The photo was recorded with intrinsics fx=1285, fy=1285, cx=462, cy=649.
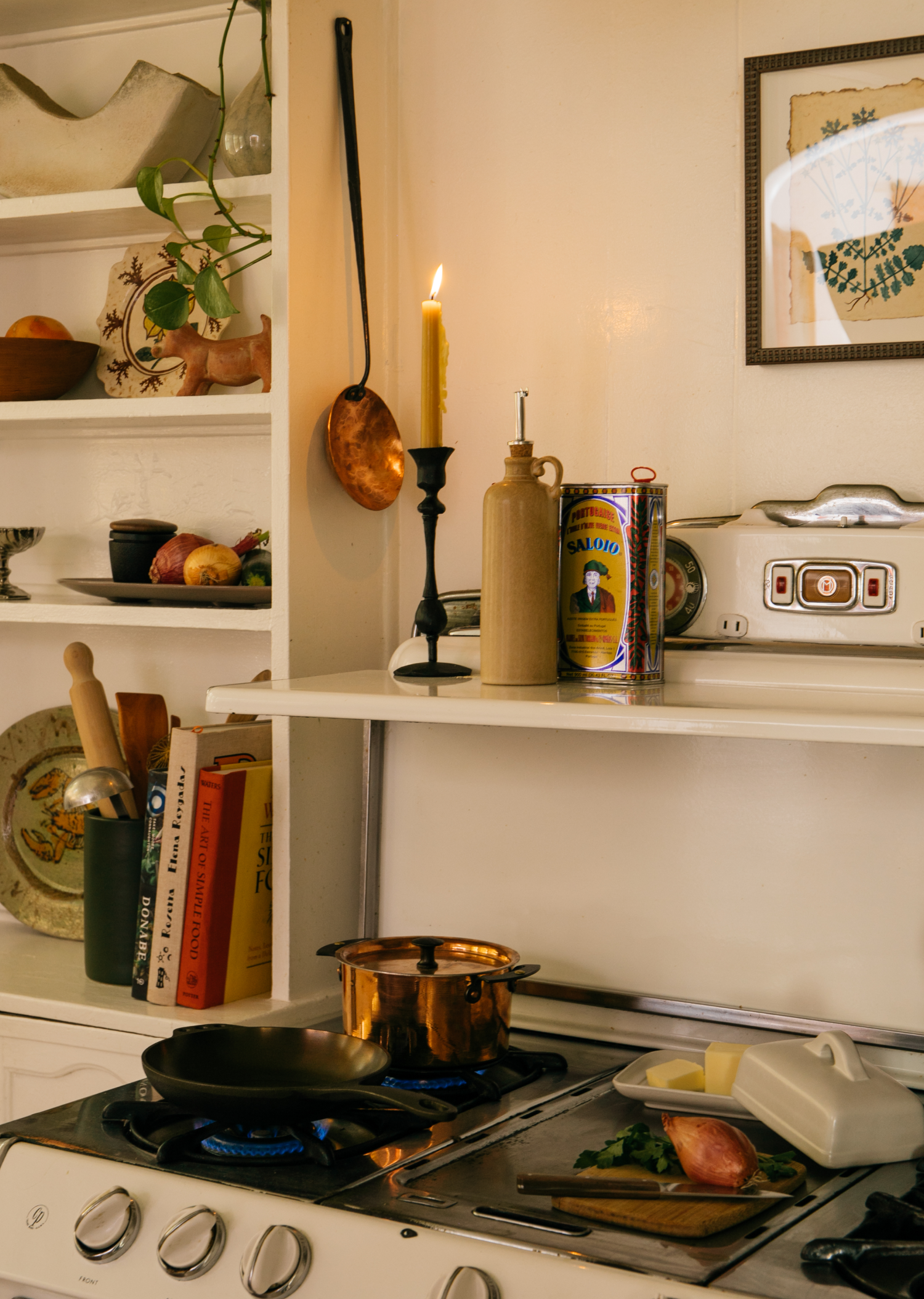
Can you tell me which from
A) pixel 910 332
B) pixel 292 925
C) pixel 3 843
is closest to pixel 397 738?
pixel 292 925

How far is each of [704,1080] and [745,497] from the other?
0.72 metres

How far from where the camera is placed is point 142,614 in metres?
1.79

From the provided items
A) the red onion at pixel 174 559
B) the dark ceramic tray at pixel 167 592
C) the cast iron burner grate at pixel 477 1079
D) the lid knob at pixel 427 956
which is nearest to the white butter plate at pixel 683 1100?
the cast iron burner grate at pixel 477 1079

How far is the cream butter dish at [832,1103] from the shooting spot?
1.23 m

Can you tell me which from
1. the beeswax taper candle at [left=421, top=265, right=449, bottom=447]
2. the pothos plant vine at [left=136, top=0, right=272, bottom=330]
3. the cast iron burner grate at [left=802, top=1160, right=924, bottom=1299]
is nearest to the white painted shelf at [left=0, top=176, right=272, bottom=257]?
the pothos plant vine at [left=136, top=0, right=272, bottom=330]

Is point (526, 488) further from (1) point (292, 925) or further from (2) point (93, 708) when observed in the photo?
(2) point (93, 708)

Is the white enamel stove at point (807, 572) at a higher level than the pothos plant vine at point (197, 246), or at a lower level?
lower

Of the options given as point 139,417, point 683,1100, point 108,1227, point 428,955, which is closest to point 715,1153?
point 683,1100

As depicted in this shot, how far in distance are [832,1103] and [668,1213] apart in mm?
220

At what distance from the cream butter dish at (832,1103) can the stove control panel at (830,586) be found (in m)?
0.47

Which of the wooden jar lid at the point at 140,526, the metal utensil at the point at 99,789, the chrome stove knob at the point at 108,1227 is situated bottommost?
the chrome stove knob at the point at 108,1227

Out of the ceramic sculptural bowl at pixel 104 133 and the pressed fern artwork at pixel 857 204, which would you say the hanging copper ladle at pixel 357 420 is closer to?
the ceramic sculptural bowl at pixel 104 133

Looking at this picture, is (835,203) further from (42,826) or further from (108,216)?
(42,826)

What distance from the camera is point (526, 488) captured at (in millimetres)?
1443
